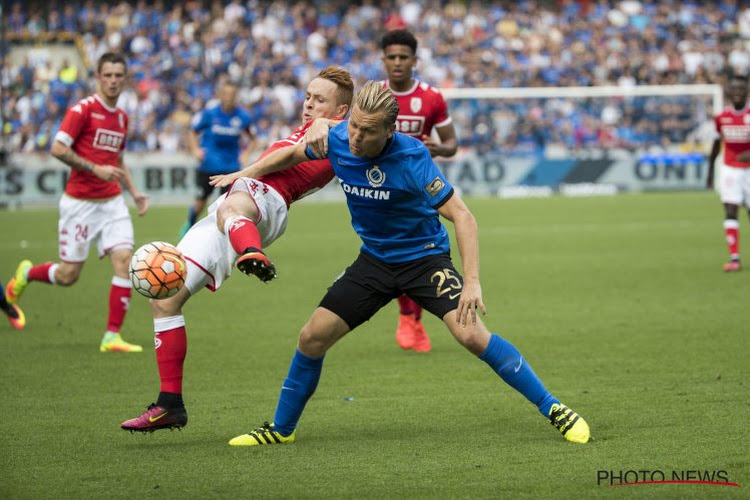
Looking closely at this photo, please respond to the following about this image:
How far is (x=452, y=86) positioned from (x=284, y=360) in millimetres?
26034

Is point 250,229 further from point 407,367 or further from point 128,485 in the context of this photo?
point 407,367

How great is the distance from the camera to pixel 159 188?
2809 centimetres

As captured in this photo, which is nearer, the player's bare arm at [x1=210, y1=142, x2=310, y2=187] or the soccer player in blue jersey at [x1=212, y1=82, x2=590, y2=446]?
the soccer player in blue jersey at [x1=212, y1=82, x2=590, y2=446]

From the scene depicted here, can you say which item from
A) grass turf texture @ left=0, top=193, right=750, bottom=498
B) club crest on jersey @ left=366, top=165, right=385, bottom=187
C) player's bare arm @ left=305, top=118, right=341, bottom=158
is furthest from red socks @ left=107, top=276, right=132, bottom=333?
club crest on jersey @ left=366, top=165, right=385, bottom=187

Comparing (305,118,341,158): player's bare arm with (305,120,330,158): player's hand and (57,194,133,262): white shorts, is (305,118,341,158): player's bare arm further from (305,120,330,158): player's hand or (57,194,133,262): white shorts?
(57,194,133,262): white shorts

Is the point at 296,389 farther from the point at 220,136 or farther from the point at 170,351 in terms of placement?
the point at 220,136

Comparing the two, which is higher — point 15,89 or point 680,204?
point 15,89

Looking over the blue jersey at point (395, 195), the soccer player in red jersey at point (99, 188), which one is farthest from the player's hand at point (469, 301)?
the soccer player in red jersey at point (99, 188)

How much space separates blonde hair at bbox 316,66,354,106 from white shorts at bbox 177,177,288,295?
0.73 metres

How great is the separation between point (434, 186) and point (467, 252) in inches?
14.7

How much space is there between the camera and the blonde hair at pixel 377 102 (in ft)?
17.7

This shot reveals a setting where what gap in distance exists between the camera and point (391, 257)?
605 centimetres

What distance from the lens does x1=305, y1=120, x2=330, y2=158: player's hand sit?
228 inches

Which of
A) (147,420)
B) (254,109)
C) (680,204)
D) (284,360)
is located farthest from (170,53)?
(147,420)
